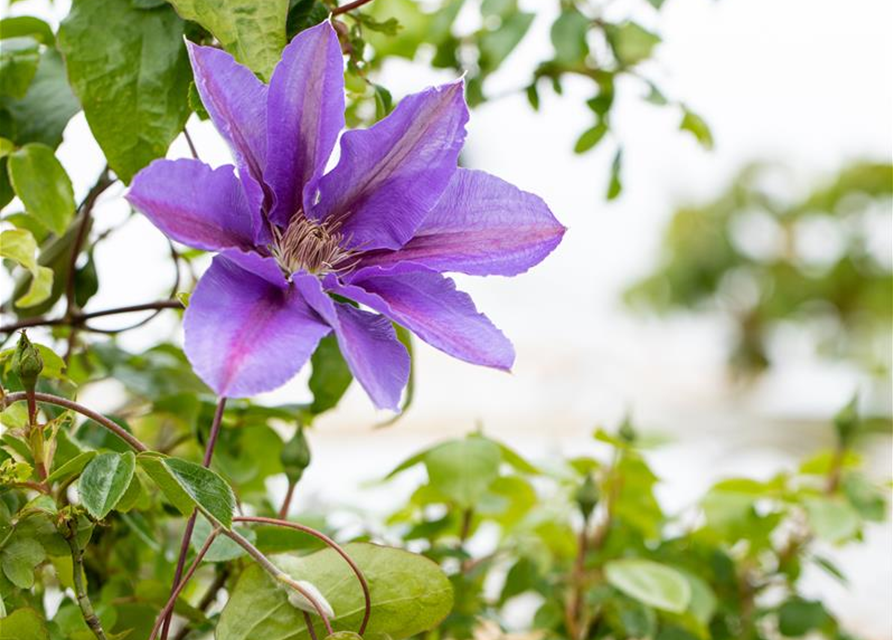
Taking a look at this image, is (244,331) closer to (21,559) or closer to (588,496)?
(21,559)

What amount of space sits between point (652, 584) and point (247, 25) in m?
0.31

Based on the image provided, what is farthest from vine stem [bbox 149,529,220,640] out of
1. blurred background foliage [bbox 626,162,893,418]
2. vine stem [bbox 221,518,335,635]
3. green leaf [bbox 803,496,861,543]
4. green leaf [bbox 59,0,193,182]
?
blurred background foliage [bbox 626,162,893,418]

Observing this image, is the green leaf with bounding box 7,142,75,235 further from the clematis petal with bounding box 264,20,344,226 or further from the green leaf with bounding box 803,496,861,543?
the green leaf with bounding box 803,496,861,543

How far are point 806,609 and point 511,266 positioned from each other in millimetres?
365

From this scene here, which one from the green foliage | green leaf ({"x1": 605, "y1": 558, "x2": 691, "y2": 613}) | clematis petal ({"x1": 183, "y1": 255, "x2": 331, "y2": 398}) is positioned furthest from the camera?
the green foliage

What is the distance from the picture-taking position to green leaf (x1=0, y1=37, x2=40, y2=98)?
0.39 m

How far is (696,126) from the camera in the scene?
546 mm

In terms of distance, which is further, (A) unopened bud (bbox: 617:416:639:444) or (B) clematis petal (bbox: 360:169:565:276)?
(A) unopened bud (bbox: 617:416:639:444)

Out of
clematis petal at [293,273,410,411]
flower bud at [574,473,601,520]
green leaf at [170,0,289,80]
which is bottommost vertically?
flower bud at [574,473,601,520]

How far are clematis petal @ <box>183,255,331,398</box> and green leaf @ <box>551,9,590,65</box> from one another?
269mm

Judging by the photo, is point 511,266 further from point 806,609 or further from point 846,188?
point 846,188

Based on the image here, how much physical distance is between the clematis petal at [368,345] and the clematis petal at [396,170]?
4 cm

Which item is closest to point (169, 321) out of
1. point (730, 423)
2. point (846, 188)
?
point (730, 423)

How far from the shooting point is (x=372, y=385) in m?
0.27
